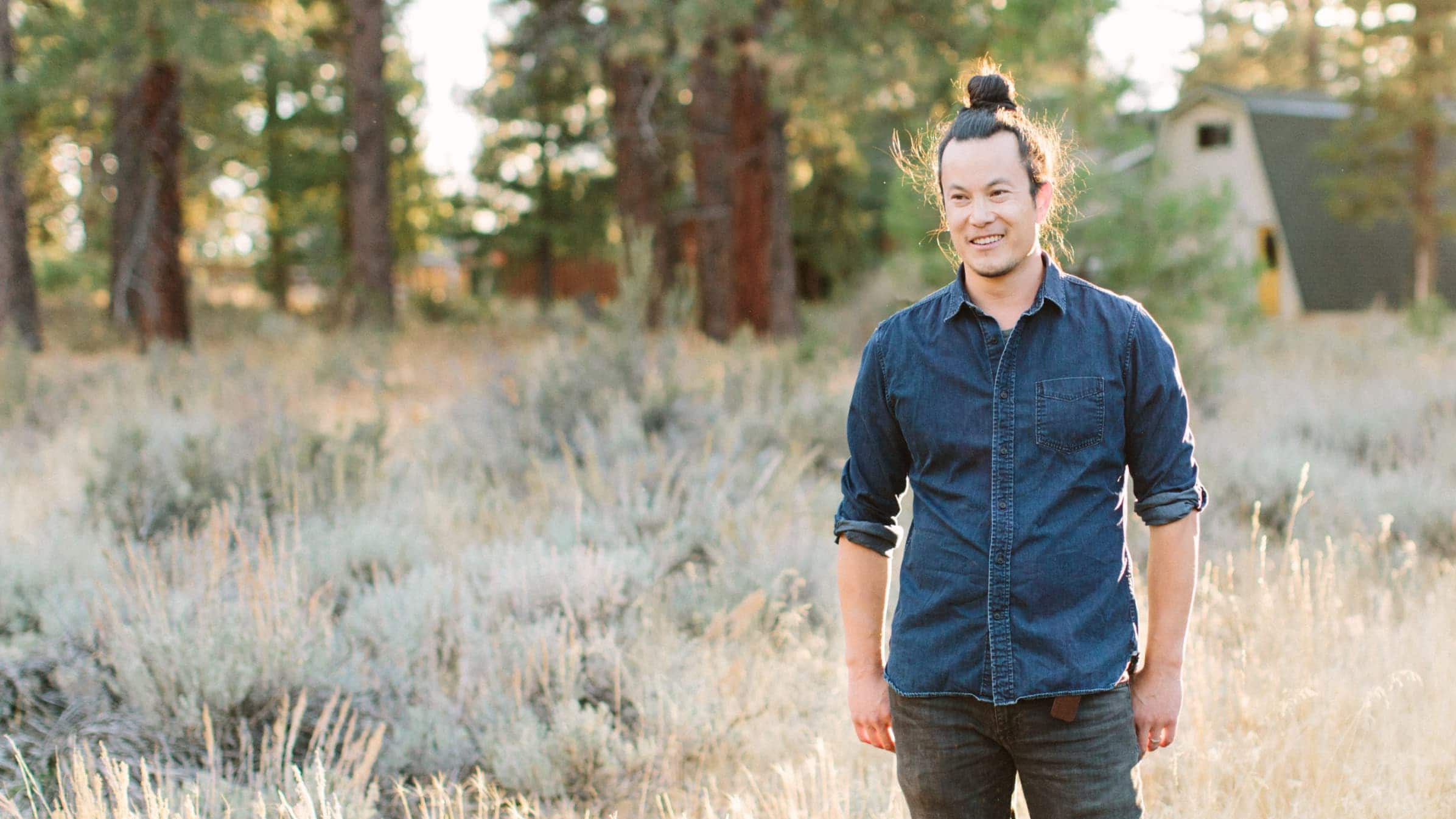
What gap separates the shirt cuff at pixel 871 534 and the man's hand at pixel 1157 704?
0.49 meters

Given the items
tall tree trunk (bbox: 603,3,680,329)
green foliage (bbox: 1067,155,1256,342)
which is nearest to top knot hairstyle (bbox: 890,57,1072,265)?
green foliage (bbox: 1067,155,1256,342)

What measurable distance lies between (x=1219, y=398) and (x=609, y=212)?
779 inches

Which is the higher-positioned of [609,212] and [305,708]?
[609,212]

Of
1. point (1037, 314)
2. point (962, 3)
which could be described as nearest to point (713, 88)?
→ point (962, 3)

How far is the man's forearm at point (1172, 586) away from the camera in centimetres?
184

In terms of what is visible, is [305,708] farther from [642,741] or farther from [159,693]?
[642,741]

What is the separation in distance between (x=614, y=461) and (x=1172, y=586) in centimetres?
464

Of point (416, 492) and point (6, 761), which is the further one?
point (416, 492)

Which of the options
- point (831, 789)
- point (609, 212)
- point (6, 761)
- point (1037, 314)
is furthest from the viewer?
point (609, 212)

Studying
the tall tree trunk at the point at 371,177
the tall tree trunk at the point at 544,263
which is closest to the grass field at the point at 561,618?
the tall tree trunk at the point at 371,177

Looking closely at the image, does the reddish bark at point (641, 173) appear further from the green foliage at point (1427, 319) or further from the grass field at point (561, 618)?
the green foliage at point (1427, 319)

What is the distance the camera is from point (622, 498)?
5.20 metres

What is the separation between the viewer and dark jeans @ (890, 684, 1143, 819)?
1795 mm

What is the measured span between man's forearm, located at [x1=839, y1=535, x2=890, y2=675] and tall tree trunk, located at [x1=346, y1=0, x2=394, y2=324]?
13.4 metres
